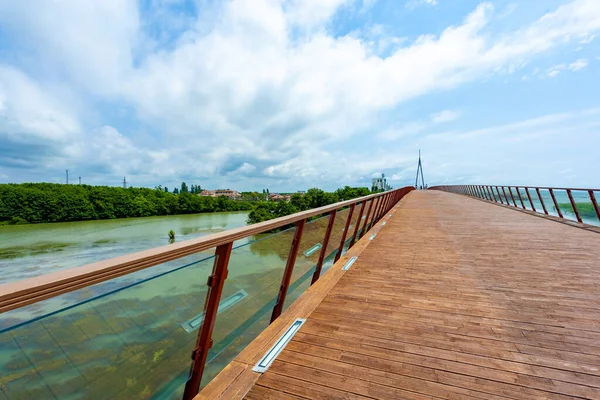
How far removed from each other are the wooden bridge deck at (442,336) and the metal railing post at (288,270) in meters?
0.16

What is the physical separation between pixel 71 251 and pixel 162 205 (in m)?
43.0

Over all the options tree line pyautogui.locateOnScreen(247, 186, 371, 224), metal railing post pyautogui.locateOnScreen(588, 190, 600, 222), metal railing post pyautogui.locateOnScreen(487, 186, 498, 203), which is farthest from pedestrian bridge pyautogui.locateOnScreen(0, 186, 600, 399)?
tree line pyautogui.locateOnScreen(247, 186, 371, 224)

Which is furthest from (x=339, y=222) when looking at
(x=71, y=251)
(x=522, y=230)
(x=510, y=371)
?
(x=71, y=251)

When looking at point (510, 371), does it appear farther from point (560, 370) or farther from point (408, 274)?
point (408, 274)

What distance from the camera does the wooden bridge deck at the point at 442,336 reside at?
146 cm

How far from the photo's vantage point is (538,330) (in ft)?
6.50

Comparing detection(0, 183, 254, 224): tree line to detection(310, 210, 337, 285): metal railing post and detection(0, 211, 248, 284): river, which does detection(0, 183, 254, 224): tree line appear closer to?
detection(0, 211, 248, 284): river

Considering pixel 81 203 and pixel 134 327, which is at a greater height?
pixel 81 203

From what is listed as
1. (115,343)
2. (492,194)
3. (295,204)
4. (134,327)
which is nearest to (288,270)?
(134,327)

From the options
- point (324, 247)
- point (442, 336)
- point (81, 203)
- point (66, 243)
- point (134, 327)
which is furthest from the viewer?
point (81, 203)

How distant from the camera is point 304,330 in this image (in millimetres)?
2059

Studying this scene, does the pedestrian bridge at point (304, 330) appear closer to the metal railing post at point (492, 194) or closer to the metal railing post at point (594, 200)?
the metal railing post at point (594, 200)

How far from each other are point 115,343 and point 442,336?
6.31 ft

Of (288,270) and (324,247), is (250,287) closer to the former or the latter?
(288,270)
